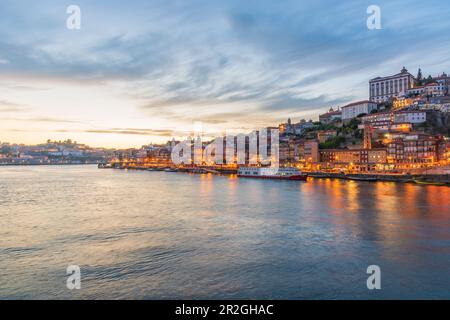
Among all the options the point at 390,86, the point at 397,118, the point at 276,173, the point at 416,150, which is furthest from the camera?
the point at 390,86

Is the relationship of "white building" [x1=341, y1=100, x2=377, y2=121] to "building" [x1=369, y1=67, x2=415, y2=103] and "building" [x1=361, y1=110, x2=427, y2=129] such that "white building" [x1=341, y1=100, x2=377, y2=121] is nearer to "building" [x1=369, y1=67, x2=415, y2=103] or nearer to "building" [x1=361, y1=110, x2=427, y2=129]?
"building" [x1=369, y1=67, x2=415, y2=103]

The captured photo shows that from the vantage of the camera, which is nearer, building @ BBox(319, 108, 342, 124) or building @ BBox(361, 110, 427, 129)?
building @ BBox(361, 110, 427, 129)

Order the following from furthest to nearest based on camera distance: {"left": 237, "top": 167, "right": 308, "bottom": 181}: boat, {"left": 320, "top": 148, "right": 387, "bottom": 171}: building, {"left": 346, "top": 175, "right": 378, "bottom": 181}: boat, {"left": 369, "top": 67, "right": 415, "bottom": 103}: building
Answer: {"left": 369, "top": 67, "right": 415, "bottom": 103}: building
{"left": 320, "top": 148, "right": 387, "bottom": 171}: building
{"left": 237, "top": 167, "right": 308, "bottom": 181}: boat
{"left": 346, "top": 175, "right": 378, "bottom": 181}: boat

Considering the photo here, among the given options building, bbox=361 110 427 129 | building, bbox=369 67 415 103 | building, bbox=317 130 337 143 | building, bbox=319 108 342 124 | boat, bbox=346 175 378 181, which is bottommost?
boat, bbox=346 175 378 181

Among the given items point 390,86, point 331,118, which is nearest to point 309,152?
point 331,118

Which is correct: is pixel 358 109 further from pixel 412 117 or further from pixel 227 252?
pixel 227 252

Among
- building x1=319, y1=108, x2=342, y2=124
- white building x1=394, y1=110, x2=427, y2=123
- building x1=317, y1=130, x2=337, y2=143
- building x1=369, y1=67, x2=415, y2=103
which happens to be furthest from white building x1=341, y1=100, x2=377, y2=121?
white building x1=394, y1=110, x2=427, y2=123

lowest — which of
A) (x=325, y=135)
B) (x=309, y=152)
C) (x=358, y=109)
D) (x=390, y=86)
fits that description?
(x=309, y=152)
